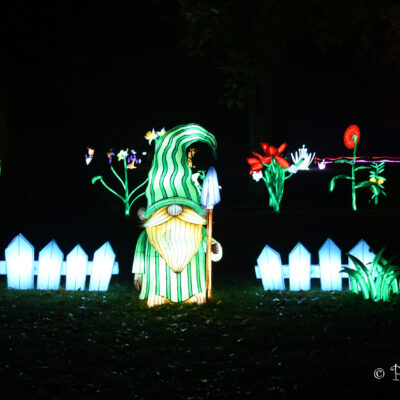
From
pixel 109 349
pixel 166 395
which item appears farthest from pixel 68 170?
pixel 166 395

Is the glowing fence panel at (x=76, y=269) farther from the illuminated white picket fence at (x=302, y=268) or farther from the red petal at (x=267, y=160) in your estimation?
the red petal at (x=267, y=160)

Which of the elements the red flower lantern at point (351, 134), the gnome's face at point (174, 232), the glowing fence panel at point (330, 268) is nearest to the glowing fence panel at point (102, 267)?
the gnome's face at point (174, 232)

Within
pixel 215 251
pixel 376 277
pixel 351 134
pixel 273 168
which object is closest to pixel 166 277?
pixel 215 251

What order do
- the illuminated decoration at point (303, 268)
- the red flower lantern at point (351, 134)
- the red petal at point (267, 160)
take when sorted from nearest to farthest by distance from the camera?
the illuminated decoration at point (303, 268) → the red petal at point (267, 160) → the red flower lantern at point (351, 134)

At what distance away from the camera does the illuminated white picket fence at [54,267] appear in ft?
24.4

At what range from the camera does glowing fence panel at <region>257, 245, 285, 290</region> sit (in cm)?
733

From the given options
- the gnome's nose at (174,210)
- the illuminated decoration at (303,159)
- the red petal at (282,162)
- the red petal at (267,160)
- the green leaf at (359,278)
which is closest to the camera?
the gnome's nose at (174,210)

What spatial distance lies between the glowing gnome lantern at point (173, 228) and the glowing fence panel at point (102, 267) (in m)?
0.86

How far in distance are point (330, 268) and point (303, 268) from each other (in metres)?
0.33

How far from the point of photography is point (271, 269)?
7.38 meters

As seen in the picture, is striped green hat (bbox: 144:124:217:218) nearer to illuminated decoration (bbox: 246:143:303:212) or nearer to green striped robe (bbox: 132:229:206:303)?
green striped robe (bbox: 132:229:206:303)

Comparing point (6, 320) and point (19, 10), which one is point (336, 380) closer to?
point (6, 320)

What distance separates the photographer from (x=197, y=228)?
651 centimetres

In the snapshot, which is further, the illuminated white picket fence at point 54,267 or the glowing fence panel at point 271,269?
the illuminated white picket fence at point 54,267
